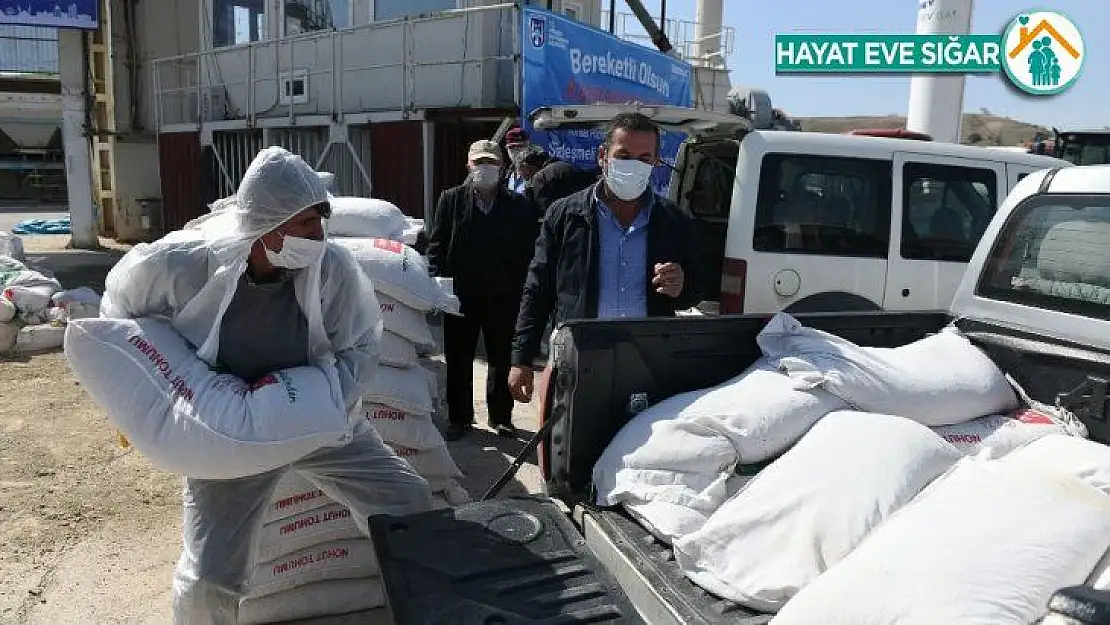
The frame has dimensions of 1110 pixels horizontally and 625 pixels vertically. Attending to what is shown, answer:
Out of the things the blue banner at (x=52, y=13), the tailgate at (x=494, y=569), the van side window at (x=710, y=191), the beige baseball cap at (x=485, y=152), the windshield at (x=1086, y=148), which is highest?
the blue banner at (x=52, y=13)

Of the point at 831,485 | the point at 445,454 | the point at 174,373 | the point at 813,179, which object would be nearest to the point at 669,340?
the point at 831,485

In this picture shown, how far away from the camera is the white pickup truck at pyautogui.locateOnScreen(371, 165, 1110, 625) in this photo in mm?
1787

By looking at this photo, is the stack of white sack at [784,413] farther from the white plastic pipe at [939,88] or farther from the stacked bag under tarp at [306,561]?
the white plastic pipe at [939,88]

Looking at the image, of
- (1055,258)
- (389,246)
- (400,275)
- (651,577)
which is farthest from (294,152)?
(651,577)

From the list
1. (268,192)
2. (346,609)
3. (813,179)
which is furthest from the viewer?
(813,179)

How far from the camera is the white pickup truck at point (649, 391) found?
5.86 ft

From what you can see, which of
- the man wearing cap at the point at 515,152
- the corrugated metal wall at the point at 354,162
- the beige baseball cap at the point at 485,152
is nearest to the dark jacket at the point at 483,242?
the beige baseball cap at the point at 485,152

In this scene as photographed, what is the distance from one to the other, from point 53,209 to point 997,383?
27649 mm

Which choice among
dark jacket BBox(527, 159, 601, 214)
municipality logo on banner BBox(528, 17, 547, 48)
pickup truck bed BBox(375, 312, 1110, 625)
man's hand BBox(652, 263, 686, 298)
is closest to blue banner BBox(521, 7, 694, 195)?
municipality logo on banner BBox(528, 17, 547, 48)

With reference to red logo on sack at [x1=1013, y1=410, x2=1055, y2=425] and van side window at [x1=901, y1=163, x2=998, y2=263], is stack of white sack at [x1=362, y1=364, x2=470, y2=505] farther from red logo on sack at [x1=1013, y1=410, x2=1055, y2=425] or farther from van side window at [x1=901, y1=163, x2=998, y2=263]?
van side window at [x1=901, y1=163, x2=998, y2=263]

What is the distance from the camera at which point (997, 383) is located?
8.29ft

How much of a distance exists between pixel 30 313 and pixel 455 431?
15.0 feet

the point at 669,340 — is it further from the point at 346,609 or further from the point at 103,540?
the point at 103,540

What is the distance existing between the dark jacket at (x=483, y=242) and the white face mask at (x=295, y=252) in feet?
8.04
